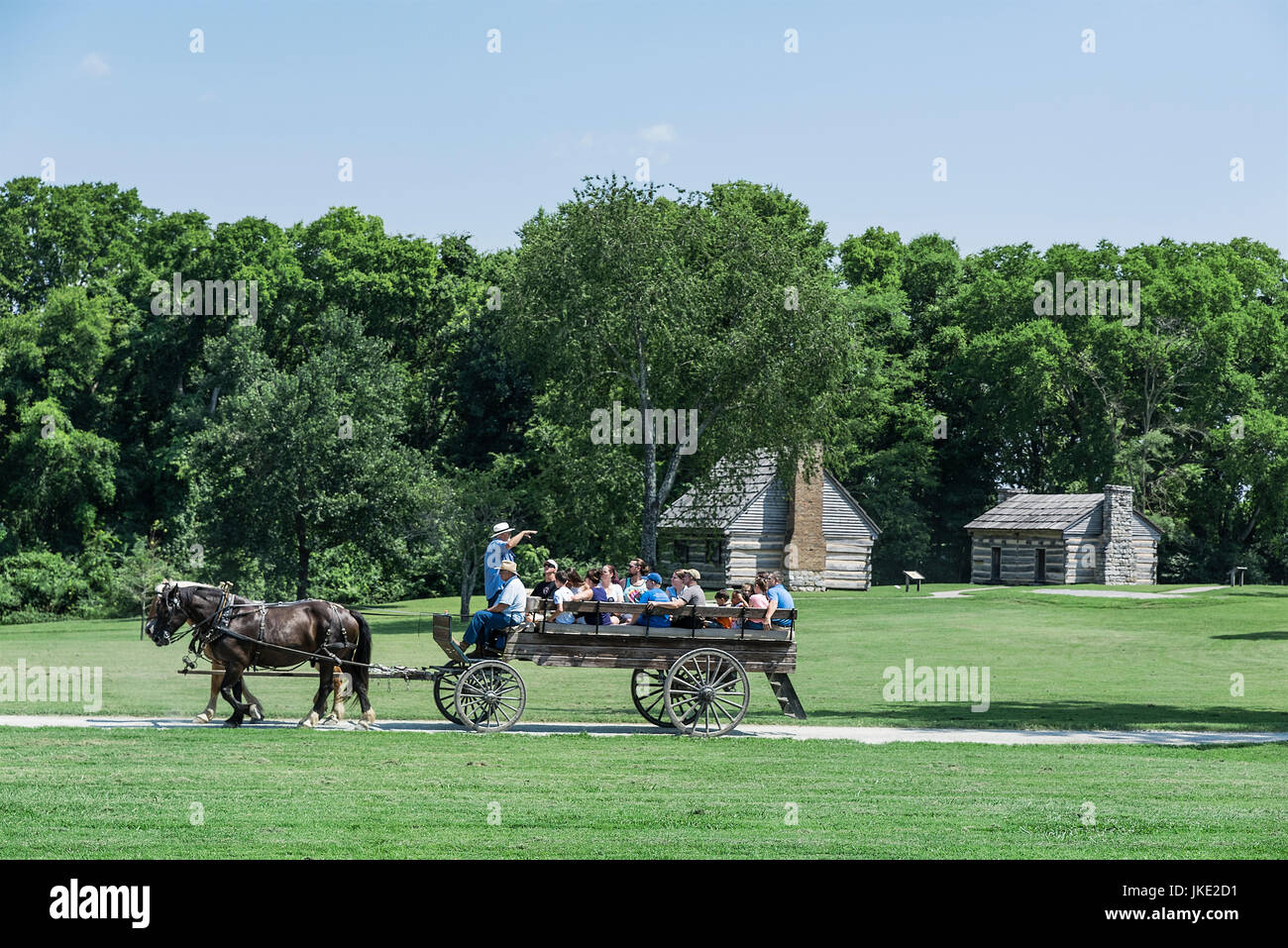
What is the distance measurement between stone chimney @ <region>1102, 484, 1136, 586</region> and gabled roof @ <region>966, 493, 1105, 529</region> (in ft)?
2.13

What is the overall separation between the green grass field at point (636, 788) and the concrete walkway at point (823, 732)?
2.10 ft

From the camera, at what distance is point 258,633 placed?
1694 cm

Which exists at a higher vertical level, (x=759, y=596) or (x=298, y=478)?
(x=298, y=478)

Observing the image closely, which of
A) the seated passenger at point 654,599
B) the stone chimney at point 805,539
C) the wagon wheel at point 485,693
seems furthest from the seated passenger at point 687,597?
the stone chimney at point 805,539

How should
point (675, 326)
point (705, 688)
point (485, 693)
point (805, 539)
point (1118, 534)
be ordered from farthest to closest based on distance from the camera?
point (1118, 534) → point (805, 539) → point (675, 326) → point (705, 688) → point (485, 693)

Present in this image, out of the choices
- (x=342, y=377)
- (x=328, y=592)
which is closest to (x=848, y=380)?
(x=342, y=377)

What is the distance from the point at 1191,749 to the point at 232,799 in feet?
37.6

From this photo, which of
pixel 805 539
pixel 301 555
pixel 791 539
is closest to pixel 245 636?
pixel 301 555

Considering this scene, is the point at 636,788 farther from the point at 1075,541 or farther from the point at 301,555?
the point at 1075,541

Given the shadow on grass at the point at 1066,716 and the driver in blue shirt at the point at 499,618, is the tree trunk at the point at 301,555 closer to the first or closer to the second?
the shadow on grass at the point at 1066,716

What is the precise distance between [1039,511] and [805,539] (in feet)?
39.2

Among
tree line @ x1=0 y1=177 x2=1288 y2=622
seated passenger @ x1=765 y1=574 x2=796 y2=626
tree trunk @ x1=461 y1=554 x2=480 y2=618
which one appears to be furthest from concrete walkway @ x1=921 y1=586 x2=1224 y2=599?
seated passenger @ x1=765 y1=574 x2=796 y2=626

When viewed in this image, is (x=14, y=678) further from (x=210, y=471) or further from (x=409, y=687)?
(x=210, y=471)
